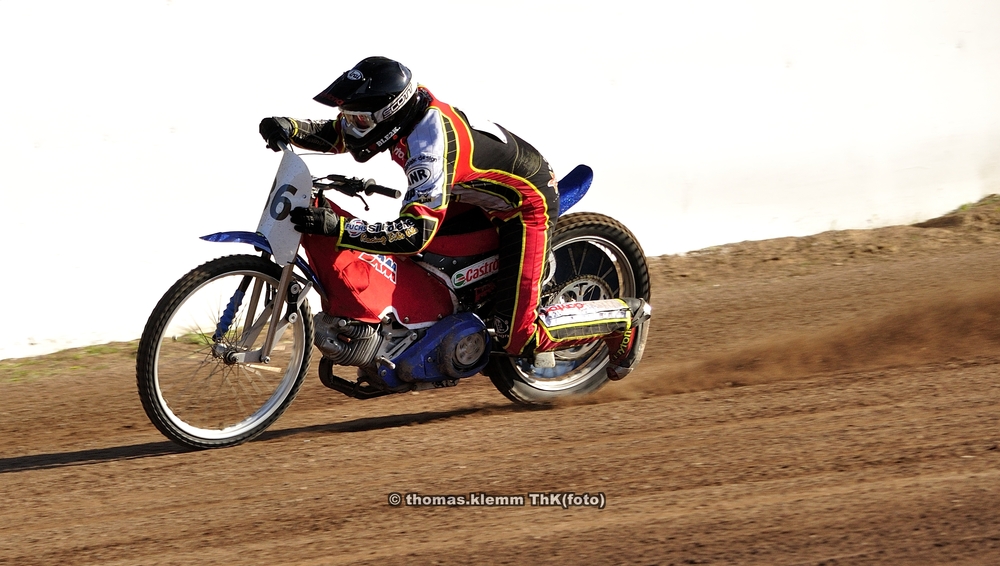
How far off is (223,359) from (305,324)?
0.42 meters

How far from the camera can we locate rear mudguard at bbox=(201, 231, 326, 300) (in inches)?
192

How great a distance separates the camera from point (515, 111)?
28.7 ft

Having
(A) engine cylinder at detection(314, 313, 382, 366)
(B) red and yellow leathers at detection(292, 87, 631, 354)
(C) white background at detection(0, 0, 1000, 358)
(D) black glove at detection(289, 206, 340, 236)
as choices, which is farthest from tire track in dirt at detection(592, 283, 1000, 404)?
(C) white background at detection(0, 0, 1000, 358)

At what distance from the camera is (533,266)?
5.54 metres

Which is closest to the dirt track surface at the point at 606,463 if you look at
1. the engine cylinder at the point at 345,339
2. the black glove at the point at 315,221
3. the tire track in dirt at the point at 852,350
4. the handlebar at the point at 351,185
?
the tire track in dirt at the point at 852,350

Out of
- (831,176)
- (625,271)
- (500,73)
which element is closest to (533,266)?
(625,271)

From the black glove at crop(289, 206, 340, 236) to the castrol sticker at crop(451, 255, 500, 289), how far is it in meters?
0.88

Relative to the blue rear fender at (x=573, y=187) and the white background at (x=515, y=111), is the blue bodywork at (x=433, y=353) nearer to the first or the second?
the blue rear fender at (x=573, y=187)

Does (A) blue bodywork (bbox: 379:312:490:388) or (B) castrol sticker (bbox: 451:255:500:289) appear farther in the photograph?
(B) castrol sticker (bbox: 451:255:500:289)

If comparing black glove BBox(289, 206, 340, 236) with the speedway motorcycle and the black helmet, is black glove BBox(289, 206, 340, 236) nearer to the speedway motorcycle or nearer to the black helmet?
the speedway motorcycle

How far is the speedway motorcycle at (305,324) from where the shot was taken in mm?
5062

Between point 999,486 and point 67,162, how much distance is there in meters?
5.97

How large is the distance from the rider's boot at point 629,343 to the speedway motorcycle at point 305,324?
441mm

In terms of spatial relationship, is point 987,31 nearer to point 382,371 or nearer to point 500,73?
point 500,73
